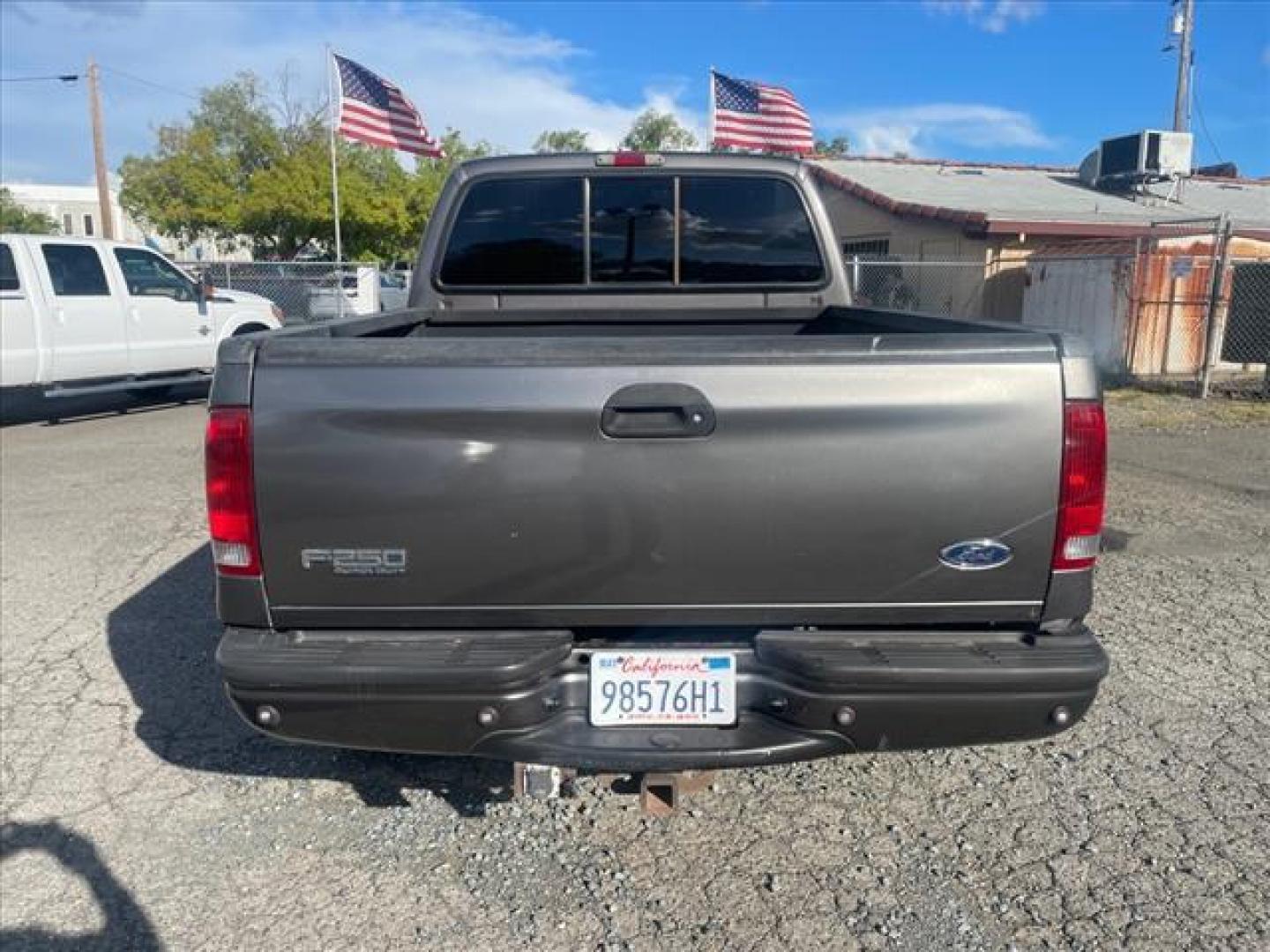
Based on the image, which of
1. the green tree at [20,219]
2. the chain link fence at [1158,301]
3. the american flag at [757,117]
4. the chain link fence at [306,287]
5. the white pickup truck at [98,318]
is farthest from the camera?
the green tree at [20,219]

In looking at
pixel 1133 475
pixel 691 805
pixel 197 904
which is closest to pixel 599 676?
pixel 691 805

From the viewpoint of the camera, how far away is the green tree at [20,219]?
5363 centimetres

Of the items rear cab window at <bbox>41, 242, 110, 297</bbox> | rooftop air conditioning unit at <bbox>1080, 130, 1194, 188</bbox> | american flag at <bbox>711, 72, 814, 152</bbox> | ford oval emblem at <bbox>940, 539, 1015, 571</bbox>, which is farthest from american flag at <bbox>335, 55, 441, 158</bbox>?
ford oval emblem at <bbox>940, 539, 1015, 571</bbox>

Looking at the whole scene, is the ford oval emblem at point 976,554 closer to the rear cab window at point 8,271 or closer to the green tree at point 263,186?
the rear cab window at point 8,271

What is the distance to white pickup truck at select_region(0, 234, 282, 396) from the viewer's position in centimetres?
1056

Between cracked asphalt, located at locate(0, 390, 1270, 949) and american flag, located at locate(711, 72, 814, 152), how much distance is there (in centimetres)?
1275

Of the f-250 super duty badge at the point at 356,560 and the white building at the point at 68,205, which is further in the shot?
the white building at the point at 68,205

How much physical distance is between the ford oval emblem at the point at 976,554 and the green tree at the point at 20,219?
192 ft

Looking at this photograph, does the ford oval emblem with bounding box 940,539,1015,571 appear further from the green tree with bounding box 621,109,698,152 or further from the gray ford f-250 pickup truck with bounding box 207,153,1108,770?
the green tree with bounding box 621,109,698,152

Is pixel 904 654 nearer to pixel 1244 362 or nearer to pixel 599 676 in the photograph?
pixel 599 676

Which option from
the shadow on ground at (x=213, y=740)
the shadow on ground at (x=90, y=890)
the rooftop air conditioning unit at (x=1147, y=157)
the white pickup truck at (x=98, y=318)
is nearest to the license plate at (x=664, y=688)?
the shadow on ground at (x=213, y=740)

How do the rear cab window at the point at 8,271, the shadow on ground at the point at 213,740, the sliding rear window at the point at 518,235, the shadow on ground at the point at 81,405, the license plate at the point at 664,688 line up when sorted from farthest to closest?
1. the shadow on ground at the point at 81,405
2. the rear cab window at the point at 8,271
3. the sliding rear window at the point at 518,235
4. the shadow on ground at the point at 213,740
5. the license plate at the point at 664,688

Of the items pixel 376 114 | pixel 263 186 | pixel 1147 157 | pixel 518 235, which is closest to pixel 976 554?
pixel 518 235

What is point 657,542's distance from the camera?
7.90 ft
